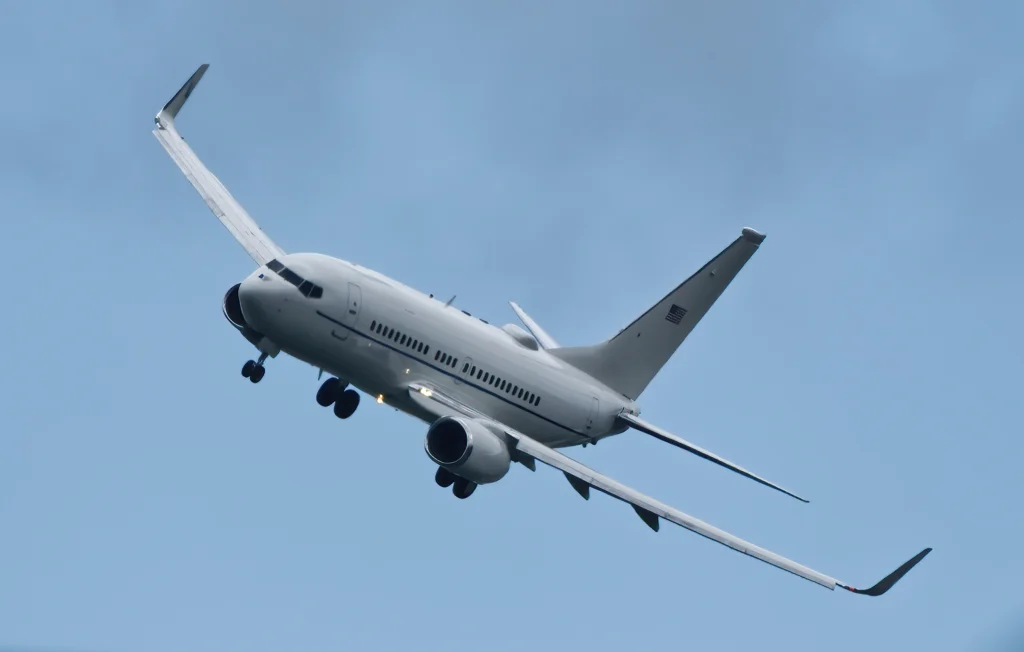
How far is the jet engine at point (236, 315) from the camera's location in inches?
2776

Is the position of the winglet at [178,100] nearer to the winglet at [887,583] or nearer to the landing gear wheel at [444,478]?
the landing gear wheel at [444,478]

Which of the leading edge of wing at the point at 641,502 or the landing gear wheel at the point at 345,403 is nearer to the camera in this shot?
the leading edge of wing at the point at 641,502

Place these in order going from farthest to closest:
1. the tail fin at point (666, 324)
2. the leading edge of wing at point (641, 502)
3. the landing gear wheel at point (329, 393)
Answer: the tail fin at point (666, 324)
the landing gear wheel at point (329, 393)
the leading edge of wing at point (641, 502)

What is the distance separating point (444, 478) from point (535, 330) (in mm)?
15226

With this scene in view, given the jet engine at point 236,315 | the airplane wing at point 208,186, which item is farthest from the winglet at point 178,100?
the jet engine at point 236,315

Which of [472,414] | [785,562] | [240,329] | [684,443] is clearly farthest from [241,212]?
[785,562]

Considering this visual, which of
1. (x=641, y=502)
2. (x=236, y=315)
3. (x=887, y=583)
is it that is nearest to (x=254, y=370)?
(x=236, y=315)

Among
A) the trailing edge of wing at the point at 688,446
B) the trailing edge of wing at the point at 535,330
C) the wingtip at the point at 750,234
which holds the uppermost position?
the wingtip at the point at 750,234

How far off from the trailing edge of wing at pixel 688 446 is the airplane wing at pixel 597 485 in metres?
2.64

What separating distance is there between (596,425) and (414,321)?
11856 mm

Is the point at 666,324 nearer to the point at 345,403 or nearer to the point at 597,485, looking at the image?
the point at 597,485

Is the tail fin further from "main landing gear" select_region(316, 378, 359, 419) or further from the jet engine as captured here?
the jet engine

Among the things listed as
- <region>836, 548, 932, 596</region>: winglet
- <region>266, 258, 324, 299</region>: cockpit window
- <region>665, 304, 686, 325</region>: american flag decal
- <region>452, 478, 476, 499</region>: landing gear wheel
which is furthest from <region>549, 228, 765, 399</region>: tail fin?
<region>836, 548, 932, 596</region>: winglet

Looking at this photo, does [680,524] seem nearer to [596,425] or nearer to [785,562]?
[785,562]
